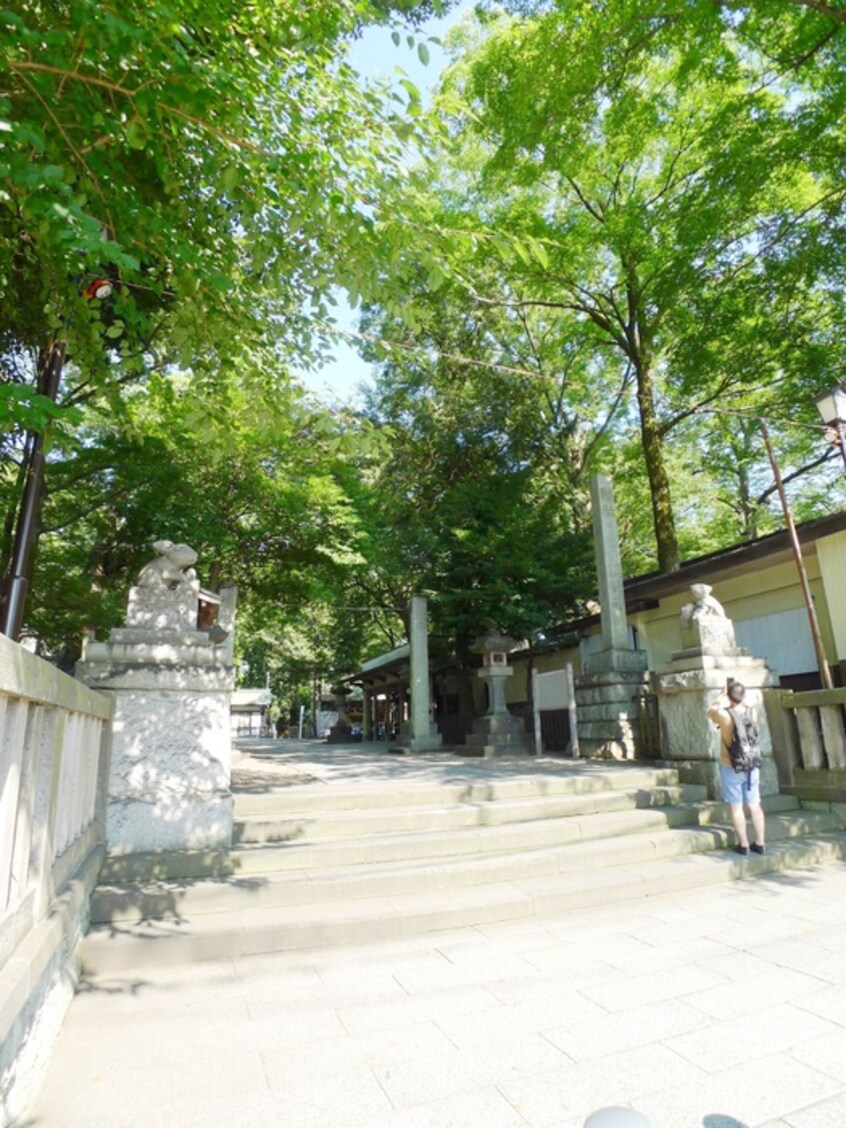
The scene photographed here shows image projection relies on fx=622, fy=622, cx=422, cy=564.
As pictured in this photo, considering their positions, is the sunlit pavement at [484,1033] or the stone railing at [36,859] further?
the sunlit pavement at [484,1033]

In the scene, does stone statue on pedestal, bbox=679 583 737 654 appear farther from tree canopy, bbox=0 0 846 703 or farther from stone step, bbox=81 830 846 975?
tree canopy, bbox=0 0 846 703

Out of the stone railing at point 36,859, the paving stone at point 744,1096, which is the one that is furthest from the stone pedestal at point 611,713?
the stone railing at point 36,859

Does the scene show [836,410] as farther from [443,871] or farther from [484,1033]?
[484,1033]

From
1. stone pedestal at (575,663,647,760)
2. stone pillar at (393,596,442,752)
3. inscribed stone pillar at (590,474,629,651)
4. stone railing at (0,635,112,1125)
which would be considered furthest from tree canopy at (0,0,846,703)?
stone pedestal at (575,663,647,760)

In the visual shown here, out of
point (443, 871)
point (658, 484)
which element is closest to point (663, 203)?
point (658, 484)

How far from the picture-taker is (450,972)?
3.64 m

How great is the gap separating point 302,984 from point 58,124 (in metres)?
5.25

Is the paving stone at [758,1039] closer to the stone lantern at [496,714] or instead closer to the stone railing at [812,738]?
the stone railing at [812,738]

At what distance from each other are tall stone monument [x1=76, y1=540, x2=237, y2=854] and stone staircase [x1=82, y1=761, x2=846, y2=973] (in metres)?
0.25

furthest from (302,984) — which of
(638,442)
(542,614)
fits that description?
(638,442)

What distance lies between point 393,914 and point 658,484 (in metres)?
13.6

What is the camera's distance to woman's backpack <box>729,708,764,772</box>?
5.68 metres

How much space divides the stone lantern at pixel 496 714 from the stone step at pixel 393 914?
8083 mm

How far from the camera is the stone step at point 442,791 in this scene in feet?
19.6
